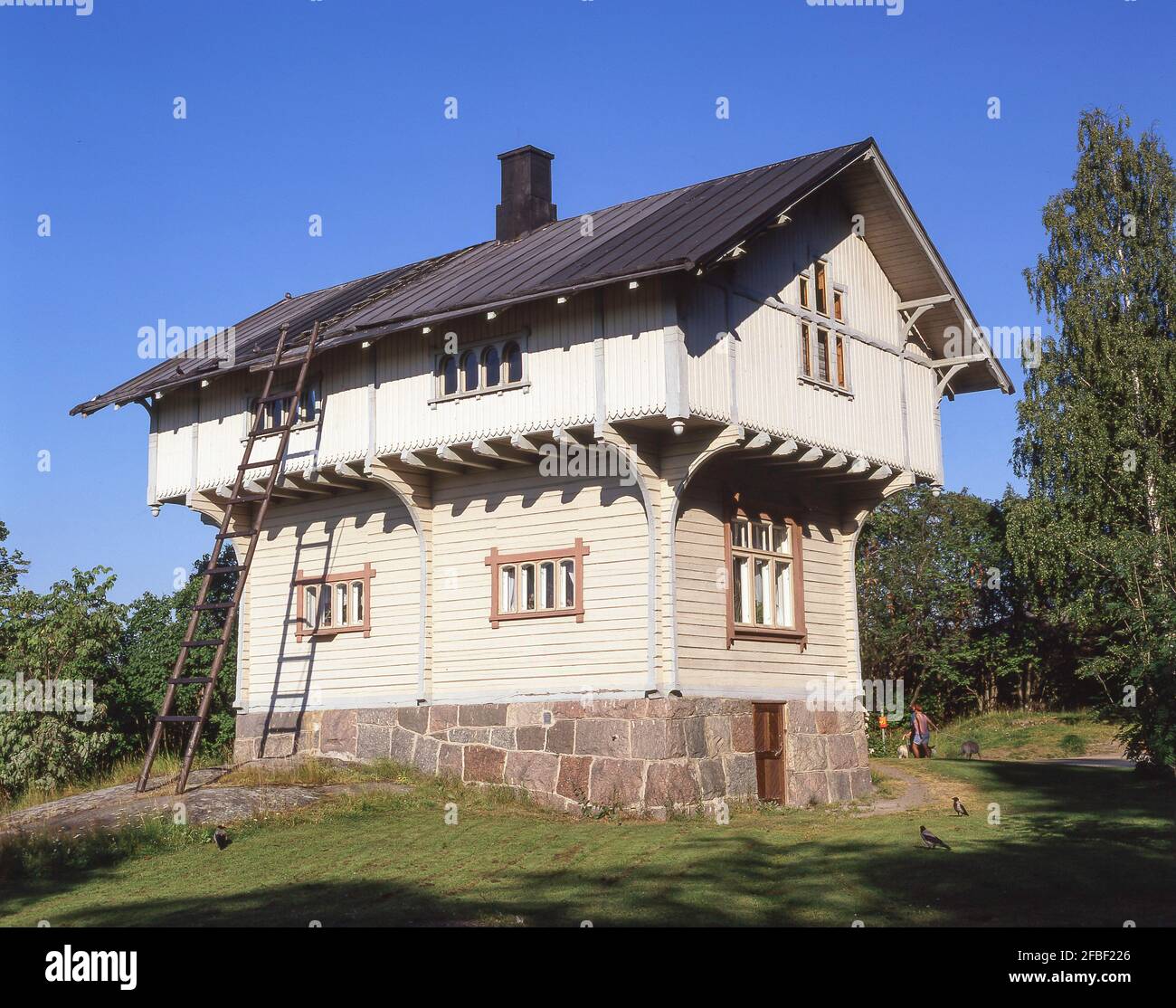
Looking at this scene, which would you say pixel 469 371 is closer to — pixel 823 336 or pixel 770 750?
pixel 823 336

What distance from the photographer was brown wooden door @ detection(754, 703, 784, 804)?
72.5 ft

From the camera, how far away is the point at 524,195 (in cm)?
2762

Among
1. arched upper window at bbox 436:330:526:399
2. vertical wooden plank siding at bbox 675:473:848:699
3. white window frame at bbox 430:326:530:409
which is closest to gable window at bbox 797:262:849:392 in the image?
vertical wooden plank siding at bbox 675:473:848:699

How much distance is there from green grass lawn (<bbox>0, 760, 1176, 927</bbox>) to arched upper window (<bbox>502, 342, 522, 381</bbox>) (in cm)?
656

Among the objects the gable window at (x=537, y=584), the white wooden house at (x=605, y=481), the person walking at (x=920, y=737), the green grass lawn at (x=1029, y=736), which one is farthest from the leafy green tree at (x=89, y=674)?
the green grass lawn at (x=1029, y=736)

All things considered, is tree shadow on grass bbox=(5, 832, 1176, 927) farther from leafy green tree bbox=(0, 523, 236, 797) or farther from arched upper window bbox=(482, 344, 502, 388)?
leafy green tree bbox=(0, 523, 236, 797)

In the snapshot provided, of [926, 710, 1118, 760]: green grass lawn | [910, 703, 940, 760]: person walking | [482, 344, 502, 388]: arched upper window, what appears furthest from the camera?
[926, 710, 1118, 760]: green grass lawn

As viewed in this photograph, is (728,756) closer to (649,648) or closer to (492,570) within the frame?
(649,648)

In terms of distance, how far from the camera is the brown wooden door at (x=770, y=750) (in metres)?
22.1

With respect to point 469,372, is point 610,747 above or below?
below

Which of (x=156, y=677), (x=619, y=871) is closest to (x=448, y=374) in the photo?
(x=619, y=871)

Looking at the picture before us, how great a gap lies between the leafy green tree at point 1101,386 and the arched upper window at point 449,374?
18697 mm

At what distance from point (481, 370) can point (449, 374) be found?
72 cm

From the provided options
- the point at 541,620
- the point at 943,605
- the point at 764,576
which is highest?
the point at 943,605
